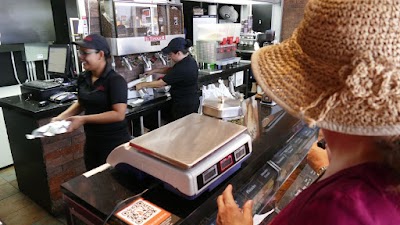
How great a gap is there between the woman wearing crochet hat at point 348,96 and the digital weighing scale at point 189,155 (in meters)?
0.39

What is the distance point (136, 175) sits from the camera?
3.89 ft

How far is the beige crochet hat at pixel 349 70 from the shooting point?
49 cm

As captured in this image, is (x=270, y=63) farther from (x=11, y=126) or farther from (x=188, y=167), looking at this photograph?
(x=11, y=126)

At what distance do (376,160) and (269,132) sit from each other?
3.83 feet

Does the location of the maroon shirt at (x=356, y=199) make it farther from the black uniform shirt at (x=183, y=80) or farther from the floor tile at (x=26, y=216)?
the floor tile at (x=26, y=216)

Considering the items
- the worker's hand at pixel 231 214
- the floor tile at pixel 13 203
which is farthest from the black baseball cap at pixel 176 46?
the worker's hand at pixel 231 214

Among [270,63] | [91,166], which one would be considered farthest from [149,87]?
[270,63]

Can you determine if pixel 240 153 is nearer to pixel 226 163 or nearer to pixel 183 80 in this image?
pixel 226 163

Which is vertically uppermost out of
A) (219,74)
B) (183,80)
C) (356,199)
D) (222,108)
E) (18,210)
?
(356,199)

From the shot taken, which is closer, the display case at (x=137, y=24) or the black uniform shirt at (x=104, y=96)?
the black uniform shirt at (x=104, y=96)

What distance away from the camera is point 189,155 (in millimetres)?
1043

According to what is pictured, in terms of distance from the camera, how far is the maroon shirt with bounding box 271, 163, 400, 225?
537 millimetres

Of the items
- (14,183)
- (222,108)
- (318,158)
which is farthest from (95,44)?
(14,183)

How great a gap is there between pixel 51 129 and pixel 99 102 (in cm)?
35
